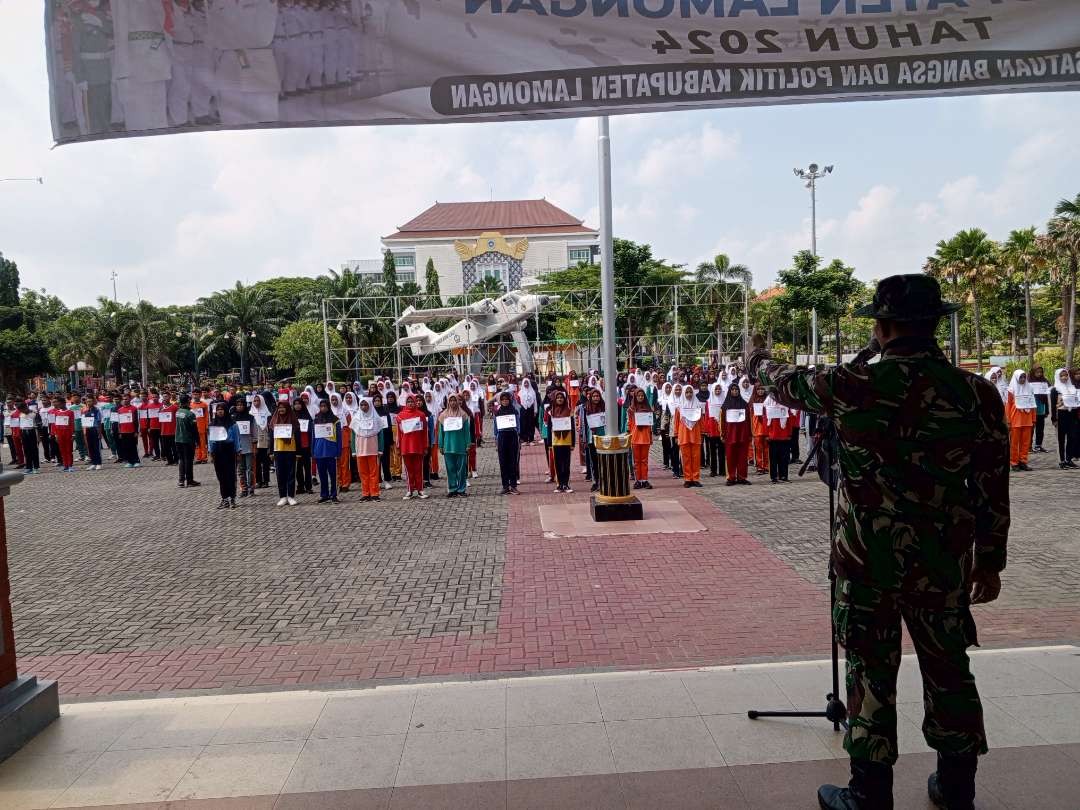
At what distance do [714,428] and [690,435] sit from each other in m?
1.01

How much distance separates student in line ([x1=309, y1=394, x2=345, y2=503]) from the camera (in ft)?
40.0

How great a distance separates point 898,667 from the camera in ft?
9.25

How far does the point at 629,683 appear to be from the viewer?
444 cm

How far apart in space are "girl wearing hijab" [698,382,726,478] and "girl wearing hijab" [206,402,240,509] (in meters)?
7.77

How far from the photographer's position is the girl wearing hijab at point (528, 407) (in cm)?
1886

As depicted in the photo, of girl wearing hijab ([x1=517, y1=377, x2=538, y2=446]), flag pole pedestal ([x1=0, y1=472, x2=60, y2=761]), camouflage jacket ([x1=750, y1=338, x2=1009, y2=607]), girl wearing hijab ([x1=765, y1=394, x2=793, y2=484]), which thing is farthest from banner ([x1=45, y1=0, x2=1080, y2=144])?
girl wearing hijab ([x1=517, y1=377, x2=538, y2=446])

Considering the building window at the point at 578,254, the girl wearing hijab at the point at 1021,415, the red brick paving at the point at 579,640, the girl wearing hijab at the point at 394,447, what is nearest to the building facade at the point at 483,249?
the building window at the point at 578,254

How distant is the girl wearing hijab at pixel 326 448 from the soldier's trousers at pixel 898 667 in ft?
33.8

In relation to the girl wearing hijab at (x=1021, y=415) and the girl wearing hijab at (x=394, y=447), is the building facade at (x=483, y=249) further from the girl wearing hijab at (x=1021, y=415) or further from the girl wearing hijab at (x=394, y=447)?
the girl wearing hijab at (x=1021, y=415)

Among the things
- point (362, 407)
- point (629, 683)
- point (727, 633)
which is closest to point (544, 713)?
point (629, 683)

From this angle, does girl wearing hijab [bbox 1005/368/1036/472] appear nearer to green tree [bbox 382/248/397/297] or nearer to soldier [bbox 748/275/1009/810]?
soldier [bbox 748/275/1009/810]

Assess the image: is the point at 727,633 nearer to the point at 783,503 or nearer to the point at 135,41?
the point at 135,41

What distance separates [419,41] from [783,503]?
924 centimetres

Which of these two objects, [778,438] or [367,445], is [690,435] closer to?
[778,438]
